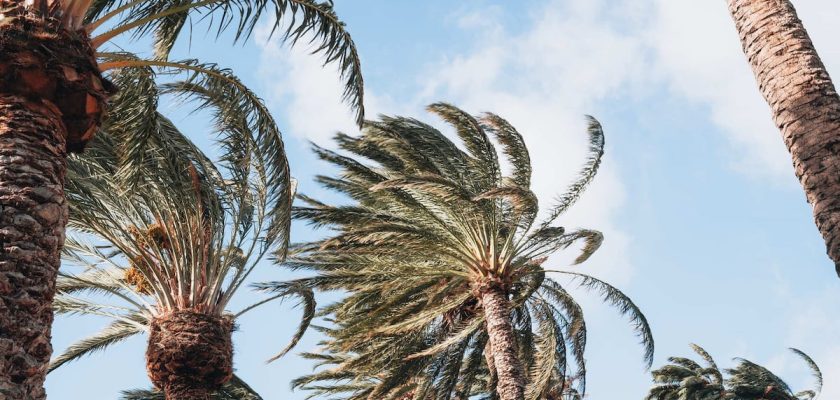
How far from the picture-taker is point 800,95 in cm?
659

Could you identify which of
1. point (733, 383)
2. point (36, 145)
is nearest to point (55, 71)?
point (36, 145)

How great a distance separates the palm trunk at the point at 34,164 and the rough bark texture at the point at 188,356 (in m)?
6.55

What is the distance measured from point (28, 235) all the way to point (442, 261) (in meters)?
12.0

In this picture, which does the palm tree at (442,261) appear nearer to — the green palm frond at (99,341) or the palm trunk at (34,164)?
the green palm frond at (99,341)

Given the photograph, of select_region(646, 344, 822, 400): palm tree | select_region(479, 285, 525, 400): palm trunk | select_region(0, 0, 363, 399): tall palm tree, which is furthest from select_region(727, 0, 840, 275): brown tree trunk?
select_region(646, 344, 822, 400): palm tree

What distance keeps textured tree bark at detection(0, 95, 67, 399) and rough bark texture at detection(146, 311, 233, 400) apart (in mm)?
6760

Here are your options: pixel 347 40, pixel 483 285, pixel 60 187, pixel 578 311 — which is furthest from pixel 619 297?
pixel 60 187

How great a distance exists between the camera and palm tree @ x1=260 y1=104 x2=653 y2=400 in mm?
16469

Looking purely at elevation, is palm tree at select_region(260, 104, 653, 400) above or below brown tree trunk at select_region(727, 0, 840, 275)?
above

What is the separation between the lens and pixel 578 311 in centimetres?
1752

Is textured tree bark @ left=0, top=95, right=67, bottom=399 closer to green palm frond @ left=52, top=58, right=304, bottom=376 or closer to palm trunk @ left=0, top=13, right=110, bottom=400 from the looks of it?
palm trunk @ left=0, top=13, right=110, bottom=400

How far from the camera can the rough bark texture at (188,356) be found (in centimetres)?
1248

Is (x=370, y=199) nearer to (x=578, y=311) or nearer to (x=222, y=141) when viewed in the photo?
(x=578, y=311)

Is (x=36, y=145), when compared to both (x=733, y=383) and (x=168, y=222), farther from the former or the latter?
(x=733, y=383)
